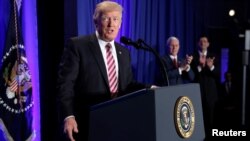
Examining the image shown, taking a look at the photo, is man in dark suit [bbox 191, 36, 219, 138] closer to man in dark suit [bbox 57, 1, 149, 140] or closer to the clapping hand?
the clapping hand

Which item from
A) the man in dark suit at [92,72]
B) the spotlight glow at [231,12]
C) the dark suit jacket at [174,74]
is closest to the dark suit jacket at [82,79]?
the man in dark suit at [92,72]

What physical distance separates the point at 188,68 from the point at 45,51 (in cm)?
144

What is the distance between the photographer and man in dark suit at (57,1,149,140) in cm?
161

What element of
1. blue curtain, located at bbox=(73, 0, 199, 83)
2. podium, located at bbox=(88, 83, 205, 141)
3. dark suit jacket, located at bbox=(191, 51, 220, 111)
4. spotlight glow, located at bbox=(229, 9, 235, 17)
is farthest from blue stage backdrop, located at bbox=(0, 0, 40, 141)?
spotlight glow, located at bbox=(229, 9, 235, 17)

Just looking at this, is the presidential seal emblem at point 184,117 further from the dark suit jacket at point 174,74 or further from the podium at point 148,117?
the dark suit jacket at point 174,74

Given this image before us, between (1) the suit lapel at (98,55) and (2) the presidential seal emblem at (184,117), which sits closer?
(2) the presidential seal emblem at (184,117)

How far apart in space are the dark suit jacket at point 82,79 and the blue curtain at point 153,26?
118 cm

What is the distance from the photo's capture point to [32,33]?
2.43 metres

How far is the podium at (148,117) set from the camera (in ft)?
3.90

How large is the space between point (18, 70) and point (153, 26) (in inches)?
68.3

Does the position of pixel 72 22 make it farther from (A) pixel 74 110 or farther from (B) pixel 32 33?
(A) pixel 74 110

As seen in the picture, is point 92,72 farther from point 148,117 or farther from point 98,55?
point 148,117

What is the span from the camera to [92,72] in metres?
1.63

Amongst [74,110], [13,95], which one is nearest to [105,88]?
[74,110]
